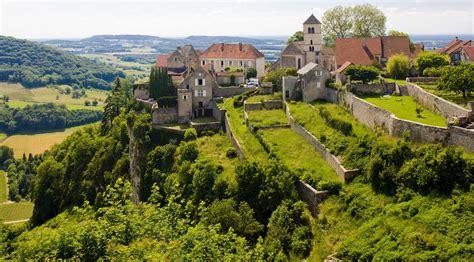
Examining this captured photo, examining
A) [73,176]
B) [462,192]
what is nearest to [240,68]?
[73,176]

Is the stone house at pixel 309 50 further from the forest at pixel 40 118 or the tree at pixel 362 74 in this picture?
the forest at pixel 40 118

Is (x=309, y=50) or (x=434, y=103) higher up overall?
(x=309, y=50)

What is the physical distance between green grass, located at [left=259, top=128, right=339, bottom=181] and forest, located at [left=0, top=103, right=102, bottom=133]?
393 feet

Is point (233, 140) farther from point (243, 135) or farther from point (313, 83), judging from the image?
point (313, 83)

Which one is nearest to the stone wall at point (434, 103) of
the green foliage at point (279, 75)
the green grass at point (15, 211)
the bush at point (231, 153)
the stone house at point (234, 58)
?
the green foliage at point (279, 75)

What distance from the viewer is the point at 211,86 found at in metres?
62.5

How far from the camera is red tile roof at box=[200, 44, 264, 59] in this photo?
267 feet

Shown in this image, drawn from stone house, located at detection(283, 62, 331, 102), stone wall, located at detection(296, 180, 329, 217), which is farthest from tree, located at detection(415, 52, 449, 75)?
stone wall, located at detection(296, 180, 329, 217)

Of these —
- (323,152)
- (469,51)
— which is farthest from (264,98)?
(469,51)

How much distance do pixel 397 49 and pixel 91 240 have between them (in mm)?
53301

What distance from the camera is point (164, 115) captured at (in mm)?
61625

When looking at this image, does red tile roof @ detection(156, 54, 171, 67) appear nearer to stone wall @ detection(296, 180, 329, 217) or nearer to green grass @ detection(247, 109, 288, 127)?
green grass @ detection(247, 109, 288, 127)

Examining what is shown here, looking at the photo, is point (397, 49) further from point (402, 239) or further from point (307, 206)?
point (402, 239)

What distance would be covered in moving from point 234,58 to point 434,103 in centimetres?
4424
